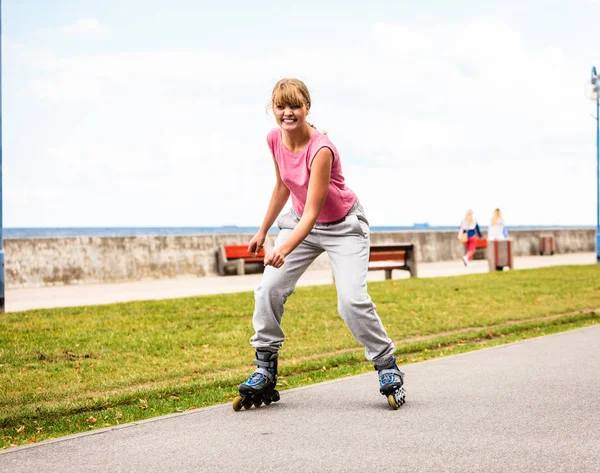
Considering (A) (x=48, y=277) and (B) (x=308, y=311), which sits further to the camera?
(A) (x=48, y=277)

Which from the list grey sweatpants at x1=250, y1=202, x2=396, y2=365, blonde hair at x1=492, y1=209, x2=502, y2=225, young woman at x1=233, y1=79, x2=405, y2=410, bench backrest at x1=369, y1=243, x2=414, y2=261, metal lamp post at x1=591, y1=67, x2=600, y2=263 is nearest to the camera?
young woman at x1=233, y1=79, x2=405, y2=410

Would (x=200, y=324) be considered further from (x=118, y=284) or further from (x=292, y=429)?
(x=118, y=284)

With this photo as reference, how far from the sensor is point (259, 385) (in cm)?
526

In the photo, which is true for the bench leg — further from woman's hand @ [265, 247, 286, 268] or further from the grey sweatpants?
woman's hand @ [265, 247, 286, 268]

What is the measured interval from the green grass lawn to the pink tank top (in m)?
1.50

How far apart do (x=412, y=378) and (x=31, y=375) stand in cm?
297

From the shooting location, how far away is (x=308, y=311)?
36.2ft

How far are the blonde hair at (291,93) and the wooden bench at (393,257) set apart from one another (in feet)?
36.7

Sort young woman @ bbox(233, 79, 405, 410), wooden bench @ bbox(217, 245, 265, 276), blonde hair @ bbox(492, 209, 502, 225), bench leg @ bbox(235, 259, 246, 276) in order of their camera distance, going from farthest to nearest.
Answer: blonde hair @ bbox(492, 209, 502, 225) → wooden bench @ bbox(217, 245, 265, 276) → bench leg @ bbox(235, 259, 246, 276) → young woman @ bbox(233, 79, 405, 410)

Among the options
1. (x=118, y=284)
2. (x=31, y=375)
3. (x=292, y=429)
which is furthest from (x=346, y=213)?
(x=118, y=284)

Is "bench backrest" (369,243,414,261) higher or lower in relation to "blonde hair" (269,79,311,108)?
lower

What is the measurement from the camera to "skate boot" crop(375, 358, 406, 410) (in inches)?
205

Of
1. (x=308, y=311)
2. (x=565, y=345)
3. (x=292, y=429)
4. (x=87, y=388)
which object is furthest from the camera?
(x=308, y=311)

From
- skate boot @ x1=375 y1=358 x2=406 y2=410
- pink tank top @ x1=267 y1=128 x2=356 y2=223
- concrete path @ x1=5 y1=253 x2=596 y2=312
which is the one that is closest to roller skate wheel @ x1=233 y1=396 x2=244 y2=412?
skate boot @ x1=375 y1=358 x2=406 y2=410
